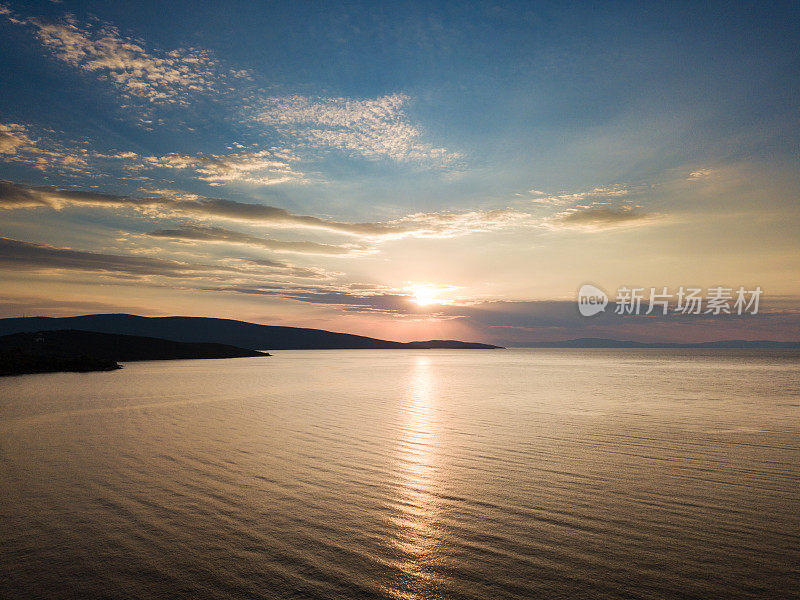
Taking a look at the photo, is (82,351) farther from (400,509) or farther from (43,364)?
(400,509)

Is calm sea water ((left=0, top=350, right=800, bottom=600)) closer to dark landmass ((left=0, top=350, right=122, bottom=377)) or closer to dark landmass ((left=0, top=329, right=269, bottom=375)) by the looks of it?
dark landmass ((left=0, top=350, right=122, bottom=377))

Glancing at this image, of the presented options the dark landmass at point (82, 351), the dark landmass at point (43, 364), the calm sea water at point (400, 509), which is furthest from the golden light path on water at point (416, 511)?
the dark landmass at point (82, 351)

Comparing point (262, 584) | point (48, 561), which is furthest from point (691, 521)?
point (48, 561)

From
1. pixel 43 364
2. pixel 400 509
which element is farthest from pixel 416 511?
pixel 43 364

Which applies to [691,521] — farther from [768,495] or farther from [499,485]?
[499,485]

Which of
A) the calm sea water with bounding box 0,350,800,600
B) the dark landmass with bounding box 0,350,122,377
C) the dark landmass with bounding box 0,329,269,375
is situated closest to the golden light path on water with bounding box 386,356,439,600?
the calm sea water with bounding box 0,350,800,600

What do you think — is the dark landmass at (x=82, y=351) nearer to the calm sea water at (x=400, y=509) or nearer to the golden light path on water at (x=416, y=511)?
the calm sea water at (x=400, y=509)
